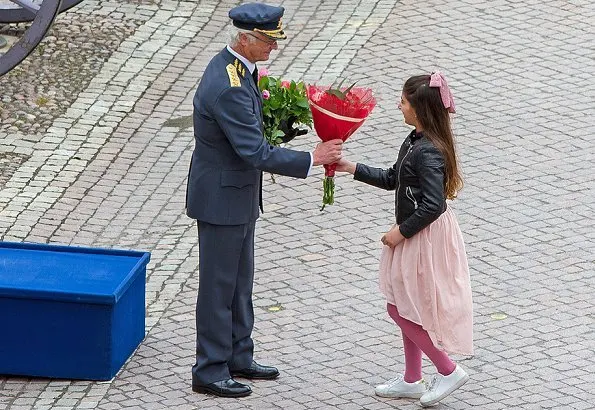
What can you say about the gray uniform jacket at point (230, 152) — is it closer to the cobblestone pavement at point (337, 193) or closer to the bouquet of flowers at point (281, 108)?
the bouquet of flowers at point (281, 108)

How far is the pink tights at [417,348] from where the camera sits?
253 inches

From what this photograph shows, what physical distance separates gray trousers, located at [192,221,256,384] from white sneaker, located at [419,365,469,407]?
98cm

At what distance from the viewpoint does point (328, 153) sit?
6430 mm

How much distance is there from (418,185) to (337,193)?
260 cm

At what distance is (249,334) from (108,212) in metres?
2.19

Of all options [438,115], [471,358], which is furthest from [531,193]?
[438,115]

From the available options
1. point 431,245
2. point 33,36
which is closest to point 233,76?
point 431,245

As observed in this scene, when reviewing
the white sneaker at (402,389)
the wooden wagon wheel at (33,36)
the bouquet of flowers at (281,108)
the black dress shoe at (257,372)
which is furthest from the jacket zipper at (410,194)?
the wooden wagon wheel at (33,36)

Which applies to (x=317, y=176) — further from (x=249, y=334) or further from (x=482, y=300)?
(x=249, y=334)

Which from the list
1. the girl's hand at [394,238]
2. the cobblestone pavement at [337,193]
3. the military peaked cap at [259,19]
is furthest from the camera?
the cobblestone pavement at [337,193]

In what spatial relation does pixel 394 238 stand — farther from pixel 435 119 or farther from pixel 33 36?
pixel 33 36

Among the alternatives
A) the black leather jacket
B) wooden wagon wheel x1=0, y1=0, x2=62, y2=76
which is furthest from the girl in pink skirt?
wooden wagon wheel x1=0, y1=0, x2=62, y2=76

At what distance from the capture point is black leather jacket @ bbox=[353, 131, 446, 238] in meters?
6.29

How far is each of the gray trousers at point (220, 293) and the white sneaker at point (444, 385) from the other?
3.20 ft
